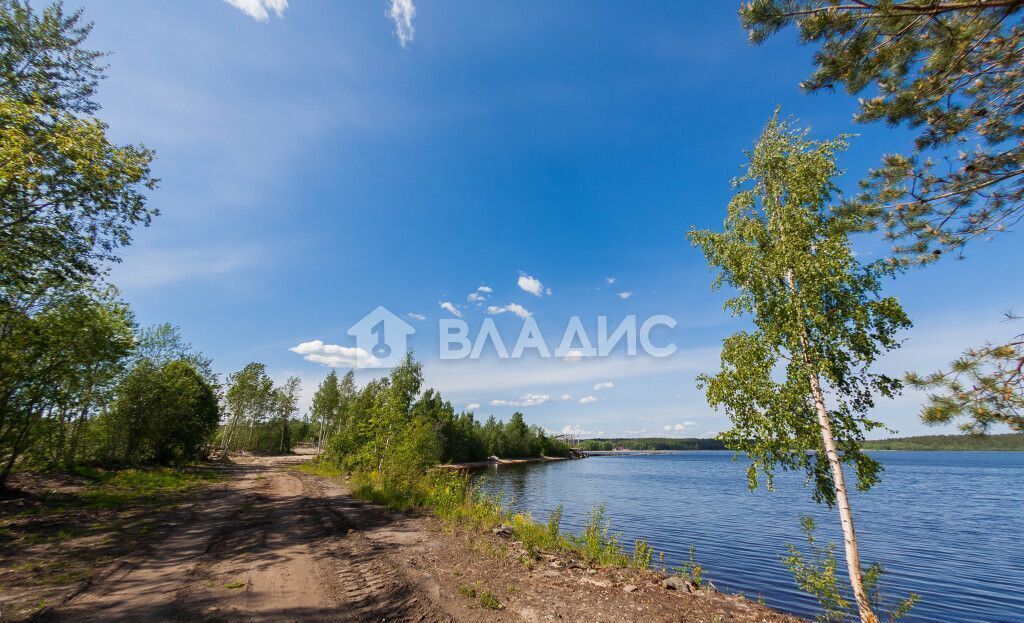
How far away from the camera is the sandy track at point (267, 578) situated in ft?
20.6

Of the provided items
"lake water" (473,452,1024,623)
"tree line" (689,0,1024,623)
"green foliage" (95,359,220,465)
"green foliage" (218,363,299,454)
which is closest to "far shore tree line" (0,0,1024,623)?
"tree line" (689,0,1024,623)

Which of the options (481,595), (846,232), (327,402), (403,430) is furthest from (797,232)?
(327,402)

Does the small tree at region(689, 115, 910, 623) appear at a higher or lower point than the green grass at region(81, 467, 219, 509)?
higher

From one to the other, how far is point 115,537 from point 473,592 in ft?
36.8

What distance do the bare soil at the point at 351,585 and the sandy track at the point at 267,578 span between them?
0.09 feet

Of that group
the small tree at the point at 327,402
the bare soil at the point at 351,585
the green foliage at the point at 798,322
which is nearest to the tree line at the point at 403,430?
the small tree at the point at 327,402

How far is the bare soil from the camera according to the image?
636cm

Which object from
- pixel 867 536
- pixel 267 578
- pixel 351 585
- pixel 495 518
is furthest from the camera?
pixel 867 536

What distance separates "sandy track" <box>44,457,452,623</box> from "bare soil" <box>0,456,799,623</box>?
3cm

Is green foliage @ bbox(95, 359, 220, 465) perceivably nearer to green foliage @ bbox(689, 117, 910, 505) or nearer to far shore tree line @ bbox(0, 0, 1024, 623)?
far shore tree line @ bbox(0, 0, 1024, 623)

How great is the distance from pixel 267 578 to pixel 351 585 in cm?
179

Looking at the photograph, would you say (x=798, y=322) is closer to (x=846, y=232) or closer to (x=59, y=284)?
(x=846, y=232)

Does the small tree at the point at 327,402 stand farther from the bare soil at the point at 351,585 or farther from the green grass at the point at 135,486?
the bare soil at the point at 351,585

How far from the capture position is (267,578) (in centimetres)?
782
